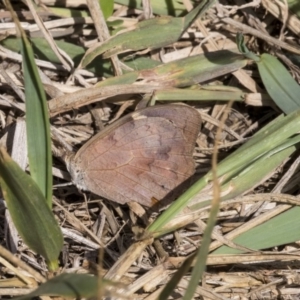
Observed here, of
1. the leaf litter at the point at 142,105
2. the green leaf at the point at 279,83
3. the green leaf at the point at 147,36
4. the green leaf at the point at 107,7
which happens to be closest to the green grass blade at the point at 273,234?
the leaf litter at the point at 142,105

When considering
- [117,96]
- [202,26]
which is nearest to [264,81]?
[202,26]

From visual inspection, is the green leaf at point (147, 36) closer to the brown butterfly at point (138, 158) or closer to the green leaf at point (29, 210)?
the brown butterfly at point (138, 158)

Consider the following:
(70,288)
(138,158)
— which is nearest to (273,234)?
(138,158)

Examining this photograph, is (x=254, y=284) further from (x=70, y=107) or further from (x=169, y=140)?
(x=70, y=107)

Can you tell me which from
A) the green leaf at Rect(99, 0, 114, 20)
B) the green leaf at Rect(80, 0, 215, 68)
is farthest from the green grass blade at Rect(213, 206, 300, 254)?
the green leaf at Rect(99, 0, 114, 20)

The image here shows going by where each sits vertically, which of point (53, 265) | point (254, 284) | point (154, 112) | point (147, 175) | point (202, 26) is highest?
point (202, 26)

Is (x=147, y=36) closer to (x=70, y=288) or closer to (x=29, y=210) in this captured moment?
(x=29, y=210)
